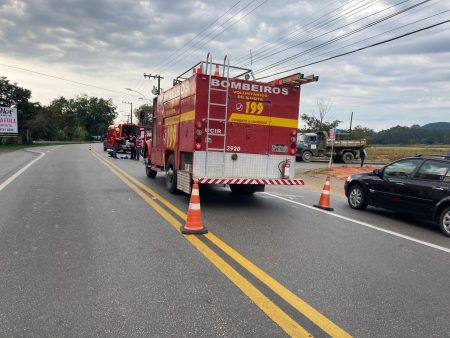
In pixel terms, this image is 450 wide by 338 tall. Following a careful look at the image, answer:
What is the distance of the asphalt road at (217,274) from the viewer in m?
3.32

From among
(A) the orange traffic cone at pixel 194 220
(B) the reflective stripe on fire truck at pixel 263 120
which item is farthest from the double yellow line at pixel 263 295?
(B) the reflective stripe on fire truck at pixel 263 120

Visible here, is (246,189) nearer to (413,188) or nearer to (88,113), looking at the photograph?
(413,188)

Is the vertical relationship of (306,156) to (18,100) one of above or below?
below

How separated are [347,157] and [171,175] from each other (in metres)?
26.3

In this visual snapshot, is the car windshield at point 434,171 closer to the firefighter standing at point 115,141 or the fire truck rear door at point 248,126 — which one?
the fire truck rear door at point 248,126

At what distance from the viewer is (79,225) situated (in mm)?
6551

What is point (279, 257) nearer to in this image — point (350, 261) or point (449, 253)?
point (350, 261)

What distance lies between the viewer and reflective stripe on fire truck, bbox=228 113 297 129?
8.71m

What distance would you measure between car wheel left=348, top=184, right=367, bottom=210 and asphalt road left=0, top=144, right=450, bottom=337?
1.15 m

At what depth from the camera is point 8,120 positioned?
1892 inches

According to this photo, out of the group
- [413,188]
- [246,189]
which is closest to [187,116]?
[246,189]

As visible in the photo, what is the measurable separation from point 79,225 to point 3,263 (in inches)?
76.5

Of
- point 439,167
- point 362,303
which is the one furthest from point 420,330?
point 439,167

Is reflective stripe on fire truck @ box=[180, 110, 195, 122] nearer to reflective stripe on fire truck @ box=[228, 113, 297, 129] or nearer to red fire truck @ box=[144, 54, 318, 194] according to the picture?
red fire truck @ box=[144, 54, 318, 194]
